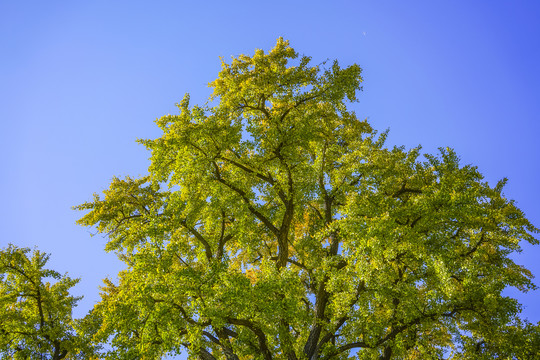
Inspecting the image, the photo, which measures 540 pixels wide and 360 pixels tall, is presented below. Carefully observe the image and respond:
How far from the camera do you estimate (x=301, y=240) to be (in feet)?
52.6

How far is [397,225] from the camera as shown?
39.1 ft

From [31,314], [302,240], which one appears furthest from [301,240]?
[31,314]

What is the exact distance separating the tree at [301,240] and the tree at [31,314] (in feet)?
5.58

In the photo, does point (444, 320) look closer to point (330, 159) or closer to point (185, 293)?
point (330, 159)

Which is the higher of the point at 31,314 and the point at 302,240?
the point at 302,240

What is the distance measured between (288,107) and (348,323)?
8.36m

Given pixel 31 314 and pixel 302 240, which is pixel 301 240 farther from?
pixel 31 314

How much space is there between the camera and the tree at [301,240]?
1155 cm

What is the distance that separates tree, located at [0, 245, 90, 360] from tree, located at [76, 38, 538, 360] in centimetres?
170

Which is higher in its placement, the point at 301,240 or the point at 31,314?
the point at 301,240

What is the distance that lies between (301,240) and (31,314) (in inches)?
489

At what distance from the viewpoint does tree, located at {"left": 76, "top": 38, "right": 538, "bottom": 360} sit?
11.5 m

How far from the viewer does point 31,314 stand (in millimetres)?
17109

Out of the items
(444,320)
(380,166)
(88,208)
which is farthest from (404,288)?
(88,208)
